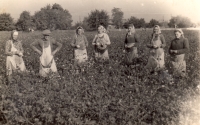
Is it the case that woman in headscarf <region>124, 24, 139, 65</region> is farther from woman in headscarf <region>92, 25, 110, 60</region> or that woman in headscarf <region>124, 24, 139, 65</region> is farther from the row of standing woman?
the row of standing woman

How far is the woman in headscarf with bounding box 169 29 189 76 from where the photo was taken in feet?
23.0

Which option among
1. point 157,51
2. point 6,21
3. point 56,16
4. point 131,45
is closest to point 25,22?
point 56,16

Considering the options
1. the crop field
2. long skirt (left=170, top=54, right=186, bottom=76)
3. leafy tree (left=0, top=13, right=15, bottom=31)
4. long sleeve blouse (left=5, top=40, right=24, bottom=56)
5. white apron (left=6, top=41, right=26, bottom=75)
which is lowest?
the crop field

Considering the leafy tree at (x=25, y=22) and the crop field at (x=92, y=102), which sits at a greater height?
the leafy tree at (x=25, y=22)

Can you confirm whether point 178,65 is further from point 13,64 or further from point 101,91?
point 13,64

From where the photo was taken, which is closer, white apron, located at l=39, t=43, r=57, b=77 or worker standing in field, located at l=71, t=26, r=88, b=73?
white apron, located at l=39, t=43, r=57, b=77

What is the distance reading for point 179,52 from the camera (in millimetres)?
7016

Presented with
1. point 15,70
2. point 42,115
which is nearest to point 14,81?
point 15,70

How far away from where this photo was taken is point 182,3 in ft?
22.3

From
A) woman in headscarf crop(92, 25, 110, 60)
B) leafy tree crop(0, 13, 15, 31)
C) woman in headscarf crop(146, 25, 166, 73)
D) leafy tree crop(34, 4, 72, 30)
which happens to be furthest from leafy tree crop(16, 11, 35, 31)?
woman in headscarf crop(146, 25, 166, 73)

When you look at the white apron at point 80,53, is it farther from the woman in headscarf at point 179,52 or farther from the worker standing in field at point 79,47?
the woman in headscarf at point 179,52

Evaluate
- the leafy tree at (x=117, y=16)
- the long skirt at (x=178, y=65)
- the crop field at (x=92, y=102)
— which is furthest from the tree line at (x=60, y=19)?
the crop field at (x=92, y=102)

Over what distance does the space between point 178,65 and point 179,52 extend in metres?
0.36

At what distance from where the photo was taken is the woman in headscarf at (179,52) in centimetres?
702
